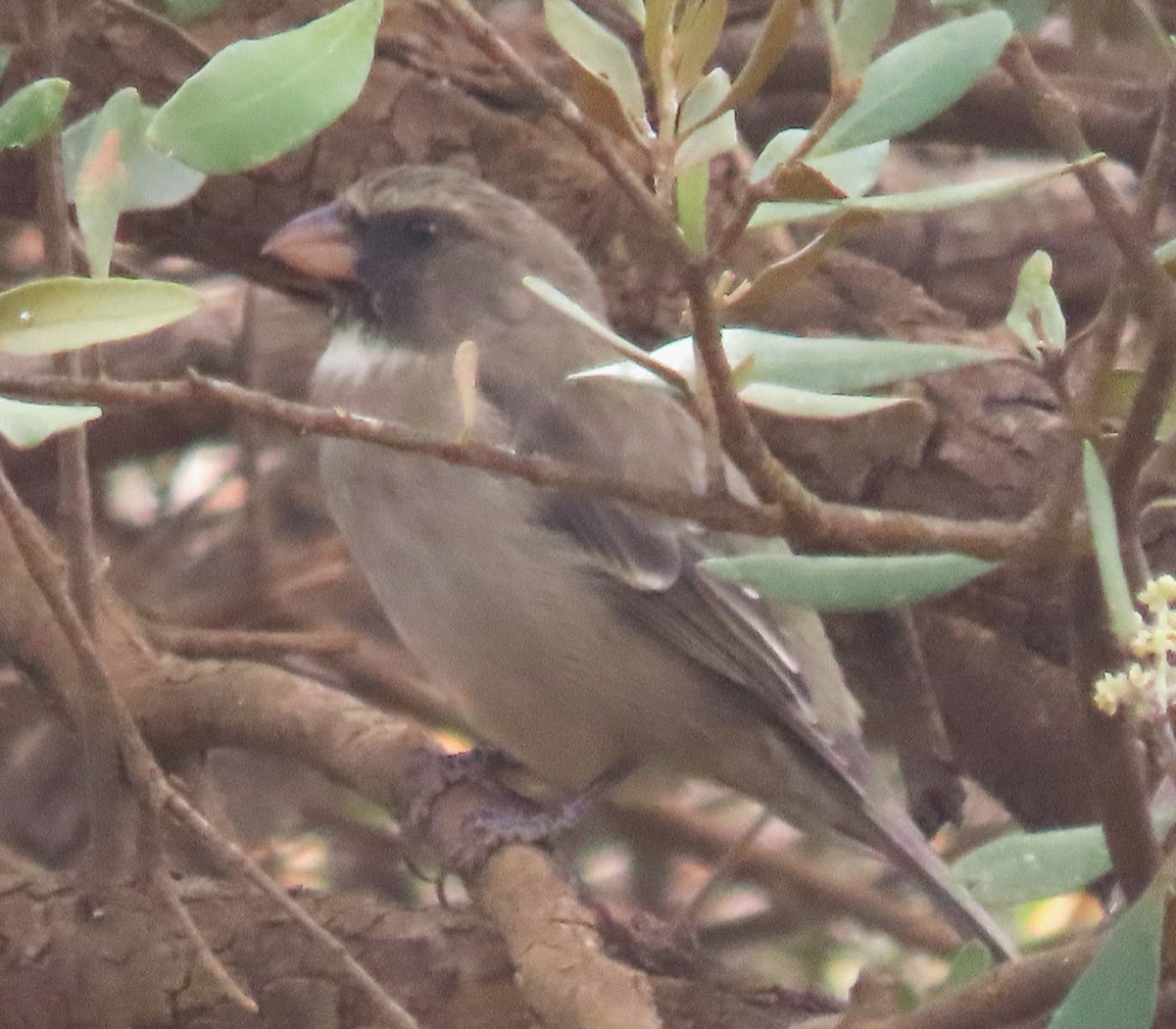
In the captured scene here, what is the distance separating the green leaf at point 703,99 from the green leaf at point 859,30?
99 millimetres

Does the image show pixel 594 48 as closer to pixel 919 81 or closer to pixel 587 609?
pixel 919 81

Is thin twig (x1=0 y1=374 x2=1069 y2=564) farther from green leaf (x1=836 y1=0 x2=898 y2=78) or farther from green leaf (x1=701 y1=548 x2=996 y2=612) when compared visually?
green leaf (x1=836 y1=0 x2=898 y2=78)

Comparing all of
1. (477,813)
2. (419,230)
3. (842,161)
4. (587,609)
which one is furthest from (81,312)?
(419,230)

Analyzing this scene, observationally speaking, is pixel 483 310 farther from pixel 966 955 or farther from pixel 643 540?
pixel 966 955

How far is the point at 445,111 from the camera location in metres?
3.20

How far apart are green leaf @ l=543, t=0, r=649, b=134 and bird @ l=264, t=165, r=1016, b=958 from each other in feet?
4.35

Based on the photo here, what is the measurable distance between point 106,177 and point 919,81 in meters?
0.67

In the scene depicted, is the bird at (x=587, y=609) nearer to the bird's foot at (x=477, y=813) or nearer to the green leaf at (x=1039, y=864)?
the bird's foot at (x=477, y=813)

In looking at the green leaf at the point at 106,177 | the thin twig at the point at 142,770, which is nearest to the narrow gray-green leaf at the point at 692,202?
the green leaf at the point at 106,177

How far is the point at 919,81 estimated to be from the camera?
4.23 ft

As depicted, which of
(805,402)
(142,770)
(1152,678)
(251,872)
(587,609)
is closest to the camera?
(1152,678)

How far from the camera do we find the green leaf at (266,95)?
125 cm

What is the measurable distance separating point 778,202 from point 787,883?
92.1 inches

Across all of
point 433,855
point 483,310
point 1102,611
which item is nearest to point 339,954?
point 433,855
